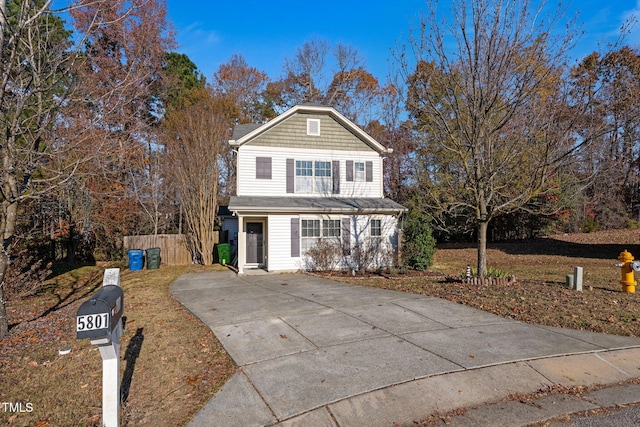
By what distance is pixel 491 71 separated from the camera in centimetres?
891

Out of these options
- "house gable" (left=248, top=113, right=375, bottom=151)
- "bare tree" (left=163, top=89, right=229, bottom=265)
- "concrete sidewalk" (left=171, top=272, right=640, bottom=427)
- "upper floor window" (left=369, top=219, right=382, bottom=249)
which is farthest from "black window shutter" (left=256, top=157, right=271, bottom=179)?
"concrete sidewalk" (left=171, top=272, right=640, bottom=427)

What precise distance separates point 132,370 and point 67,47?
5903mm

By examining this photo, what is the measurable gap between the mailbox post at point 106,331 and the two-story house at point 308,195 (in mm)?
9790

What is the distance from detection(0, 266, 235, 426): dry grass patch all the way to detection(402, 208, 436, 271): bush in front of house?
8.83 m

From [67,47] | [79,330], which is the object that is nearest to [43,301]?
[67,47]

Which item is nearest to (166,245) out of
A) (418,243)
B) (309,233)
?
(309,233)

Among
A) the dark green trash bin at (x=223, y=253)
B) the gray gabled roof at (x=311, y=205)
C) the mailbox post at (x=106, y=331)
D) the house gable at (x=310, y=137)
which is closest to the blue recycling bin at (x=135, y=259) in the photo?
the dark green trash bin at (x=223, y=253)

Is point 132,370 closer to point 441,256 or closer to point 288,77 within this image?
point 441,256

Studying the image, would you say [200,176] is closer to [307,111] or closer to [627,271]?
[307,111]

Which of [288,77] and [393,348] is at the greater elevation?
[288,77]

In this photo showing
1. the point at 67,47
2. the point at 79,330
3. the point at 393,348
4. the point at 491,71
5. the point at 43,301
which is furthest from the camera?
the point at 43,301

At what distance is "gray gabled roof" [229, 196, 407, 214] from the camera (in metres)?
13.2

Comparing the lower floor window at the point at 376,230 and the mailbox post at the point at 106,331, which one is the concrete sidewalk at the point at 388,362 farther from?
the lower floor window at the point at 376,230

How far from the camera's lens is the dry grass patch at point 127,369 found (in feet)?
12.3
